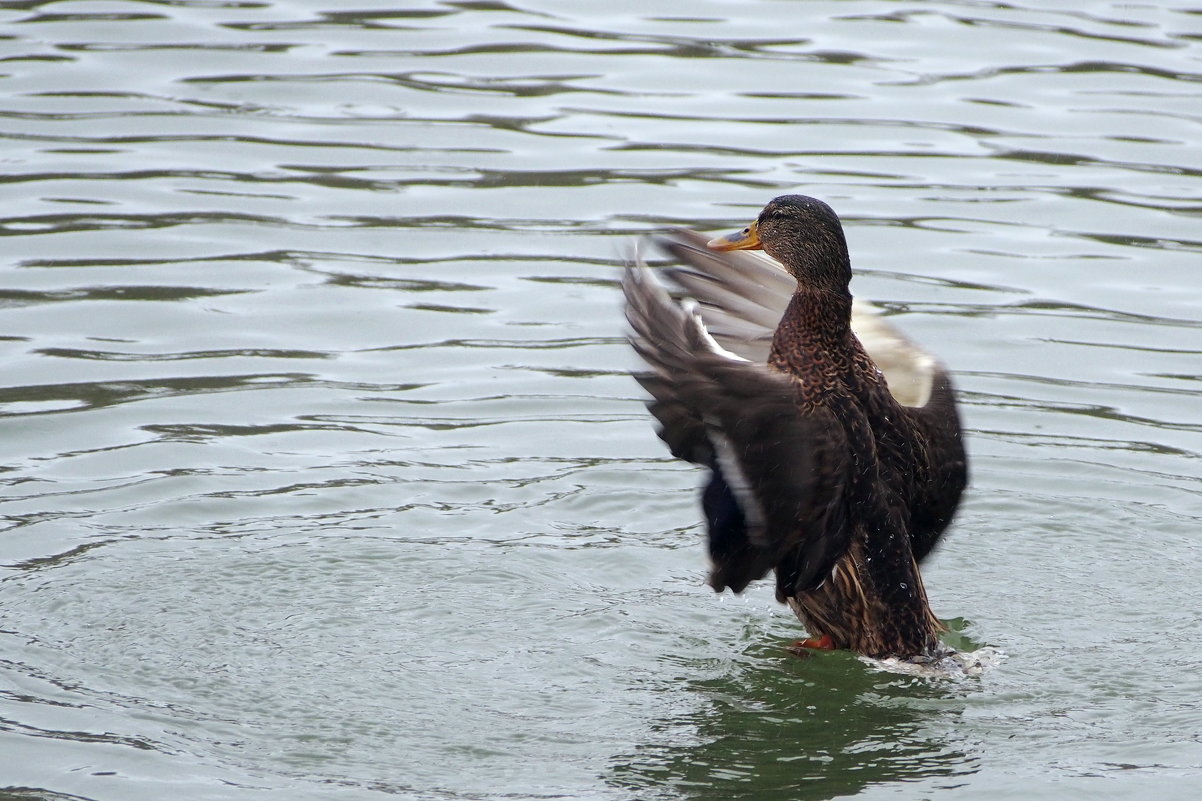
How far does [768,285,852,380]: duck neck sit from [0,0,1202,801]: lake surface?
1.01 metres

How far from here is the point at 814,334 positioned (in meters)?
6.07

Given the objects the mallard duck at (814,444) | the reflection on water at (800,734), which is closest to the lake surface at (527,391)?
the reflection on water at (800,734)

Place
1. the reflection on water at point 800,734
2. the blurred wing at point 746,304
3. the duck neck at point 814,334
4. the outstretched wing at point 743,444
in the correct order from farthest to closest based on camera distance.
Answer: the blurred wing at point 746,304 → the duck neck at point 814,334 → the outstretched wing at point 743,444 → the reflection on water at point 800,734

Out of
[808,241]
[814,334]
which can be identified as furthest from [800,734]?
[808,241]

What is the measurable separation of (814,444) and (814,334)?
0.45 m

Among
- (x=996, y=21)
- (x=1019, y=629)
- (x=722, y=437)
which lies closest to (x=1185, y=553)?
(x=1019, y=629)

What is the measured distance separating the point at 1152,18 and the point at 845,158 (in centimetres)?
423

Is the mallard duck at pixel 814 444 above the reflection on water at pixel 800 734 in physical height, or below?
above

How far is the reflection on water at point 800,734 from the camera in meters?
5.24

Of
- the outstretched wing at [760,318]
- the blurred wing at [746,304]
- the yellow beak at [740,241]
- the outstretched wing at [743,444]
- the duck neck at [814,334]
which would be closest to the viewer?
the outstretched wing at [743,444]

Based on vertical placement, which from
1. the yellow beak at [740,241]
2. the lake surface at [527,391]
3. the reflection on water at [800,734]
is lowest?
the reflection on water at [800,734]

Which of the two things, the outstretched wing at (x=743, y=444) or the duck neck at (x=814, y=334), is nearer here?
the outstretched wing at (x=743, y=444)

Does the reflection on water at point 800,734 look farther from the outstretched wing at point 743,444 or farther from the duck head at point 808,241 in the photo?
the duck head at point 808,241

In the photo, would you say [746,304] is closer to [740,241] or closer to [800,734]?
[740,241]
